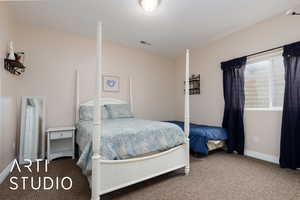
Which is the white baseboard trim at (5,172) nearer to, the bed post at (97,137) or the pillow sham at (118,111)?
the bed post at (97,137)

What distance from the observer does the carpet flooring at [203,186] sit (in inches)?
64.3

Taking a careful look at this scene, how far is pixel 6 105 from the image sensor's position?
81.8 inches

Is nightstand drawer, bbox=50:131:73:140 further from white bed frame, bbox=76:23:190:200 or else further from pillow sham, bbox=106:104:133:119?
white bed frame, bbox=76:23:190:200

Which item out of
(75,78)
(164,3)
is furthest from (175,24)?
(75,78)

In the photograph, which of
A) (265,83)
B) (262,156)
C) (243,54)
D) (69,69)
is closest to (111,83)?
(69,69)

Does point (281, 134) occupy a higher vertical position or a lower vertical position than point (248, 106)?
lower

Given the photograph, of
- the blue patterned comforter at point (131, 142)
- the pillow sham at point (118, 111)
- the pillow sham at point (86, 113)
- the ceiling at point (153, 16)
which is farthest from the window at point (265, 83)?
the pillow sham at point (86, 113)

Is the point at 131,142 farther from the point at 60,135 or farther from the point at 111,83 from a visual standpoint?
the point at 111,83

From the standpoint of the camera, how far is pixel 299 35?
2.25 m

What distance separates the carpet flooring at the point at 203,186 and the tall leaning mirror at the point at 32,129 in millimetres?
397

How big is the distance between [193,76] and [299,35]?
213 centimetres

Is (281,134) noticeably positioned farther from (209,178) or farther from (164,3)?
(164,3)

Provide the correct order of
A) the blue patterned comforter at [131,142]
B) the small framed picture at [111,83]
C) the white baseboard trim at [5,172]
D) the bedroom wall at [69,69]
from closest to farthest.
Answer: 1. the blue patterned comforter at [131,142]
2. the white baseboard trim at [5,172]
3. the bedroom wall at [69,69]
4. the small framed picture at [111,83]

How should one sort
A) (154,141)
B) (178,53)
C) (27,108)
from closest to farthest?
(154,141)
(27,108)
(178,53)
